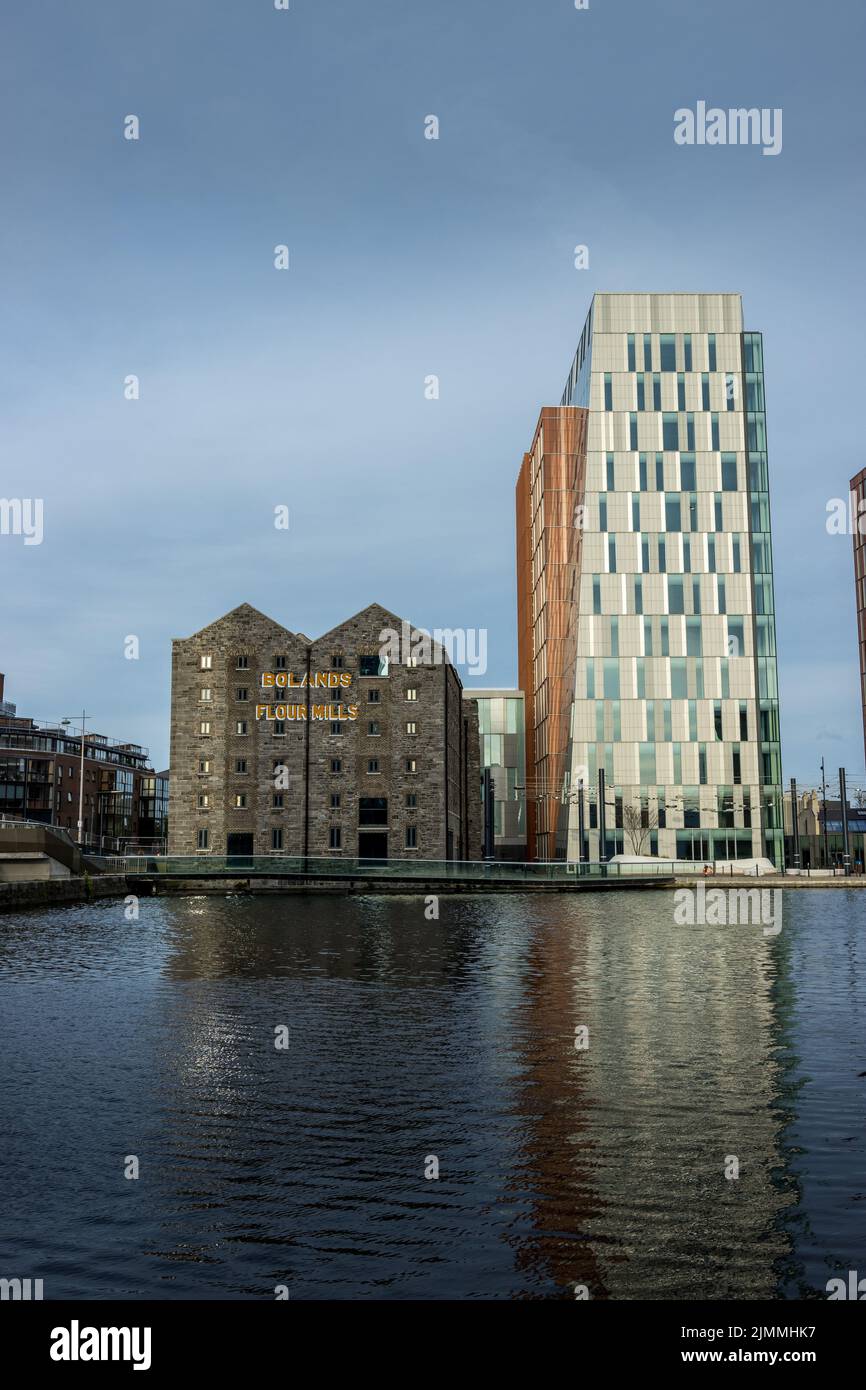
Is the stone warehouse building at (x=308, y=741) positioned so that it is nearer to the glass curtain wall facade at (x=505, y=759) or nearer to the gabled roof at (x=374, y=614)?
the gabled roof at (x=374, y=614)

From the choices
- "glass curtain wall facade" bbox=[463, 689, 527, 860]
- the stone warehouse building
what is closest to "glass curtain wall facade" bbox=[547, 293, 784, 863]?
the stone warehouse building

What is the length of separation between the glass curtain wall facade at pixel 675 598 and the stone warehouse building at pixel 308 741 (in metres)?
19.3

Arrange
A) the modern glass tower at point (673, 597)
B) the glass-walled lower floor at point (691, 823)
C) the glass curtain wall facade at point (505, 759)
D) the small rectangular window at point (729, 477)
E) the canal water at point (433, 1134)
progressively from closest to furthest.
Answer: the canal water at point (433, 1134), the glass-walled lower floor at point (691, 823), the modern glass tower at point (673, 597), the small rectangular window at point (729, 477), the glass curtain wall facade at point (505, 759)

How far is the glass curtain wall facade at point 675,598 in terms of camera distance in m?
107

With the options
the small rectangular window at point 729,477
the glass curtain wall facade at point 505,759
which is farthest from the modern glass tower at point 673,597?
the glass curtain wall facade at point 505,759

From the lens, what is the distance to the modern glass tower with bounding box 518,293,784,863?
351ft

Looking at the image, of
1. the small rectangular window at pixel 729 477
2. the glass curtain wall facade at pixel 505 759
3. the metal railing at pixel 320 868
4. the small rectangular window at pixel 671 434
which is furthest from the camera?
the glass curtain wall facade at pixel 505 759

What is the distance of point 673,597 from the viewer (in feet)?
358

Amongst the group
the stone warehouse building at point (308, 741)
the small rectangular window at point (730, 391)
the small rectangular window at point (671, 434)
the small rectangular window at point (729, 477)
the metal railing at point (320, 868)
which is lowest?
the metal railing at point (320, 868)

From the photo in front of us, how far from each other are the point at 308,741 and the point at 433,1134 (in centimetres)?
8217

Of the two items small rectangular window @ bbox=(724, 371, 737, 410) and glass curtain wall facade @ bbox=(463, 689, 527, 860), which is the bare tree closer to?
small rectangular window @ bbox=(724, 371, 737, 410)

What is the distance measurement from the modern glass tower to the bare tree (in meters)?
0.13

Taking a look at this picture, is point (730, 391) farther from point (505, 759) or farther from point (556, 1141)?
point (556, 1141)

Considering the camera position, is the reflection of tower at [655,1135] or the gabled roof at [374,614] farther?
the gabled roof at [374,614]
